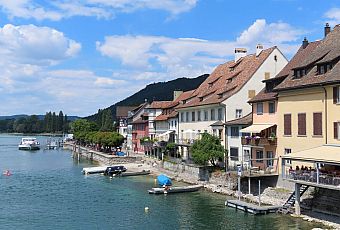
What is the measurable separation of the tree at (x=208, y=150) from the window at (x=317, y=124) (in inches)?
619

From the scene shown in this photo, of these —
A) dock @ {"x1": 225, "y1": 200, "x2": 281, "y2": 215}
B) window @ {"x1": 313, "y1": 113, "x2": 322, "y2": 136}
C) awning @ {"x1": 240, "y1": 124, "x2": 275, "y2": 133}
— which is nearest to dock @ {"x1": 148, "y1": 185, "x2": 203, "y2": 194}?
awning @ {"x1": 240, "y1": 124, "x2": 275, "y2": 133}

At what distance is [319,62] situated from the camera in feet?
128

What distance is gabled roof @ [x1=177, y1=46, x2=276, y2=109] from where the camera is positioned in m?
57.8

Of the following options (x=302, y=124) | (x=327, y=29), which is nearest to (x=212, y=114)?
(x=327, y=29)

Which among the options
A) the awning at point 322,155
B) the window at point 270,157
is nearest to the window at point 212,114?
the window at point 270,157

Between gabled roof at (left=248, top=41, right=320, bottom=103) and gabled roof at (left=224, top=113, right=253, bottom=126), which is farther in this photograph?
gabled roof at (left=224, top=113, right=253, bottom=126)

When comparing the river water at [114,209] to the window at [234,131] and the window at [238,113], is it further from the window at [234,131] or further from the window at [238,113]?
the window at [238,113]

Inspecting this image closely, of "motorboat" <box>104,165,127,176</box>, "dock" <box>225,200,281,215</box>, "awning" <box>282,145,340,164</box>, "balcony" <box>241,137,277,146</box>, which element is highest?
"balcony" <box>241,137,277,146</box>

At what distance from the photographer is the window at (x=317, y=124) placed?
38.2 metres

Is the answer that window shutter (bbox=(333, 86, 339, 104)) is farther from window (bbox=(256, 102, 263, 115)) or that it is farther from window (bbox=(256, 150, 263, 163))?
window (bbox=(256, 150, 263, 163))

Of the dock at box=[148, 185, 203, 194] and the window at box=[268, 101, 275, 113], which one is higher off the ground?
the window at box=[268, 101, 275, 113]

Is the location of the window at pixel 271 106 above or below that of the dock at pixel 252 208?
above

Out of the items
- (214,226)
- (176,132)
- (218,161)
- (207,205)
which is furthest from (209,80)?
(214,226)

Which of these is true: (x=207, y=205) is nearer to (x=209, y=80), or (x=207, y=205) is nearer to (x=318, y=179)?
(x=318, y=179)
